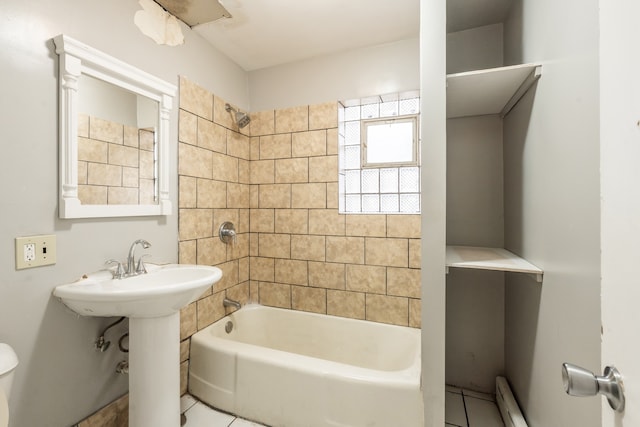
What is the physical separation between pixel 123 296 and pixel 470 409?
6.71 feet

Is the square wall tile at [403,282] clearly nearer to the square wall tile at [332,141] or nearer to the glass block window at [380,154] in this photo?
the glass block window at [380,154]

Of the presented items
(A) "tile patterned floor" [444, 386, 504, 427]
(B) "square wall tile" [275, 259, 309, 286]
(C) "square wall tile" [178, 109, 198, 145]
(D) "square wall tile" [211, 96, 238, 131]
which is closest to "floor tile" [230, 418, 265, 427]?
(B) "square wall tile" [275, 259, 309, 286]

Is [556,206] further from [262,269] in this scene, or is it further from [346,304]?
[262,269]

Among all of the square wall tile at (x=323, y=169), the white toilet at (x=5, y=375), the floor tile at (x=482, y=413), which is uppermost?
the square wall tile at (x=323, y=169)

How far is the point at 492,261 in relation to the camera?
4.58 ft

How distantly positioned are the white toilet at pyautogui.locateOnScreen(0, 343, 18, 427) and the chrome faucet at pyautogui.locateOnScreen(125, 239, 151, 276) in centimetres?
52

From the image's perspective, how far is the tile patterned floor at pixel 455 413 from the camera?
165 centimetres

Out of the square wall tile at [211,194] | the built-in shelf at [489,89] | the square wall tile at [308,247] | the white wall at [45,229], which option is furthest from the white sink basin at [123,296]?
the built-in shelf at [489,89]

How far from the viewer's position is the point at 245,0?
1.71 metres

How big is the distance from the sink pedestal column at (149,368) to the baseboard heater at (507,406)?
1.72 metres

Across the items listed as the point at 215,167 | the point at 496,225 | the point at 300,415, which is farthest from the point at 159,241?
the point at 496,225

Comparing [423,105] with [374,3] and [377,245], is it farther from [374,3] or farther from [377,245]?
[377,245]

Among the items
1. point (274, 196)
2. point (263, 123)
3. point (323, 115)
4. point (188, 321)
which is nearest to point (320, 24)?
point (323, 115)

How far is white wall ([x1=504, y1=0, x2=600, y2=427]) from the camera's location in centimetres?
80
